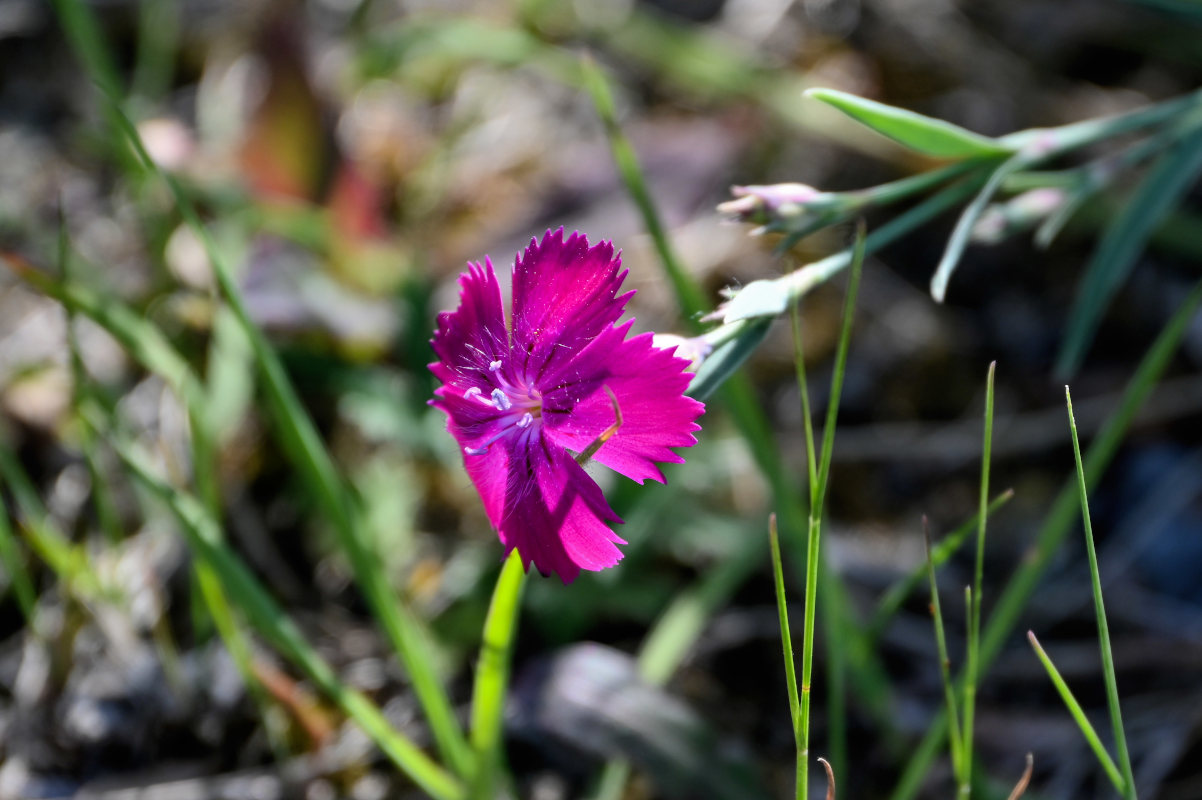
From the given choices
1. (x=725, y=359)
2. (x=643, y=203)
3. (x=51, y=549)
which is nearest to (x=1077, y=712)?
(x=725, y=359)

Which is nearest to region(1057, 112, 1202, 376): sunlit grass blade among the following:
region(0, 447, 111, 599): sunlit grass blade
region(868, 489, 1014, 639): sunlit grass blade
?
region(868, 489, 1014, 639): sunlit grass blade

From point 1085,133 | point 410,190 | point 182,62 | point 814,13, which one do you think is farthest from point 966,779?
point 182,62

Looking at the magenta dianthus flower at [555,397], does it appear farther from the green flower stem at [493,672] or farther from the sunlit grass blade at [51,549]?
the sunlit grass blade at [51,549]

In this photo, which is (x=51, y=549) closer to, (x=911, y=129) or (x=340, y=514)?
(x=340, y=514)

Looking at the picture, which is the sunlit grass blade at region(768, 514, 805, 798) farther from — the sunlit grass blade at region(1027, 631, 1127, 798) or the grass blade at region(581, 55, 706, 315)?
the grass blade at region(581, 55, 706, 315)

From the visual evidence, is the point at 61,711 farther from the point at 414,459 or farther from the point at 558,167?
the point at 558,167

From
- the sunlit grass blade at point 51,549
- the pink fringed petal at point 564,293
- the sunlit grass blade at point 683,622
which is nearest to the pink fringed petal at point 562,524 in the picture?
the pink fringed petal at point 564,293
